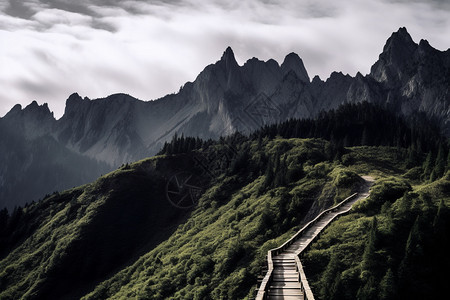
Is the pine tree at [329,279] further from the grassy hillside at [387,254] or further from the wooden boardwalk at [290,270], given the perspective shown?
the wooden boardwalk at [290,270]

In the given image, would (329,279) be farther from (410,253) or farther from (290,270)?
(290,270)

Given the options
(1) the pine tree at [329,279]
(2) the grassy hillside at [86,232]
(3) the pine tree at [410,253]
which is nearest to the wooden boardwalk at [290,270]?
(1) the pine tree at [329,279]

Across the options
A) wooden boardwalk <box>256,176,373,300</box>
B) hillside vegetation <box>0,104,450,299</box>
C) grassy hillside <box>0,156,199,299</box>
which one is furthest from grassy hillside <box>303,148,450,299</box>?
grassy hillside <box>0,156,199,299</box>

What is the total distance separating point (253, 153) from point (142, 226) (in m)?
46.7

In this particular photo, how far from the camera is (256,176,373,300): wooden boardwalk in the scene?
24.9 m

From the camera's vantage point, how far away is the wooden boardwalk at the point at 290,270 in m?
24.9

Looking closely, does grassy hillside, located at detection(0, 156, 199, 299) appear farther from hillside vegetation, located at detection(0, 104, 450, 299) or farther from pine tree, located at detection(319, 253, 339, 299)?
pine tree, located at detection(319, 253, 339, 299)

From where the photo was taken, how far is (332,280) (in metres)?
42.2

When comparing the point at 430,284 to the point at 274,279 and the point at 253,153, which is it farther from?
the point at 253,153

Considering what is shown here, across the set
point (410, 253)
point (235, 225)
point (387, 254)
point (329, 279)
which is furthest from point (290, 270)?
point (235, 225)

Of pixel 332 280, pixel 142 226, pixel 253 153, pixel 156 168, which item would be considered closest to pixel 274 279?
pixel 332 280

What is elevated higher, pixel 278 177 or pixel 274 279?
pixel 278 177

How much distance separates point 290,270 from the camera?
102 feet

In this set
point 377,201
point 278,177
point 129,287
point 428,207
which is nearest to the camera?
point 428,207
